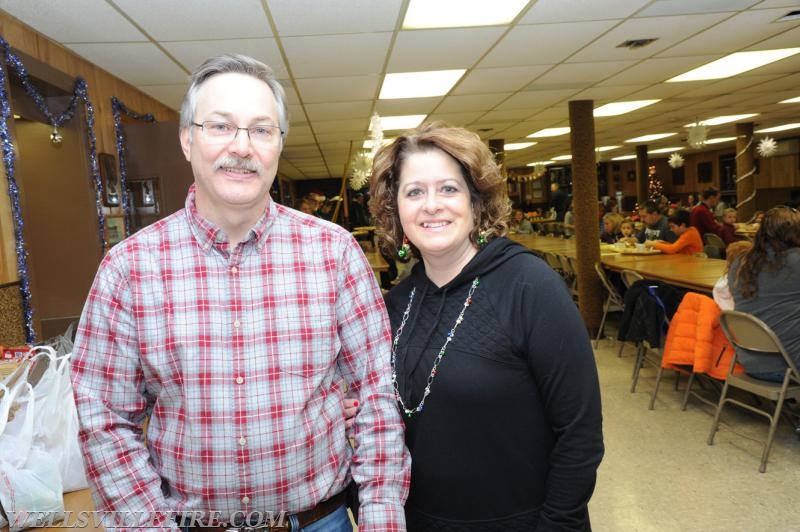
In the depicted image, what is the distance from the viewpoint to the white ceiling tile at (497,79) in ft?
16.9

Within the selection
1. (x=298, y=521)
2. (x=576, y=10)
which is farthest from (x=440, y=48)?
(x=298, y=521)

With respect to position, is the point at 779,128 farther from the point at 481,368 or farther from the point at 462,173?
the point at 481,368

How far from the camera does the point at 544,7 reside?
3.55m

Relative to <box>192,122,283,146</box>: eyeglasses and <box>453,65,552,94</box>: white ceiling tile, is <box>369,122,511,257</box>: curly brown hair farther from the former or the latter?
<box>453,65,552,94</box>: white ceiling tile

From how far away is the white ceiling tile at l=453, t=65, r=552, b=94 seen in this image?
5.14 m

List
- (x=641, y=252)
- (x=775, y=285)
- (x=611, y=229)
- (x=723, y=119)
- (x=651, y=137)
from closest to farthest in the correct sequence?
(x=775, y=285) < (x=641, y=252) < (x=611, y=229) < (x=723, y=119) < (x=651, y=137)

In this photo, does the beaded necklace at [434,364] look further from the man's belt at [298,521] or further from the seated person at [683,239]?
the seated person at [683,239]

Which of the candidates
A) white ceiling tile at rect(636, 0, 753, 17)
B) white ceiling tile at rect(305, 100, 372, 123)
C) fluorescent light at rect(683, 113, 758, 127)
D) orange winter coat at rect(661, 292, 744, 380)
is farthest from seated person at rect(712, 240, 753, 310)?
fluorescent light at rect(683, 113, 758, 127)

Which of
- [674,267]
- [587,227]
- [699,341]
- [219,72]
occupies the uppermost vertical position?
[219,72]

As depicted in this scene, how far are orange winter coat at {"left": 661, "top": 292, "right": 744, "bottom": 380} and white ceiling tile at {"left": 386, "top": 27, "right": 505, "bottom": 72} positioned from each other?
7.50ft

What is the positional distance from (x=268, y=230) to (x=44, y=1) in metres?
2.62

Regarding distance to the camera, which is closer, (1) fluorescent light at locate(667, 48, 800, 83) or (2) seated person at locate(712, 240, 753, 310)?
(2) seated person at locate(712, 240, 753, 310)

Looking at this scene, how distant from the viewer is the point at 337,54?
13.8 feet

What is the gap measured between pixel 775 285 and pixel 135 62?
14.8 ft
